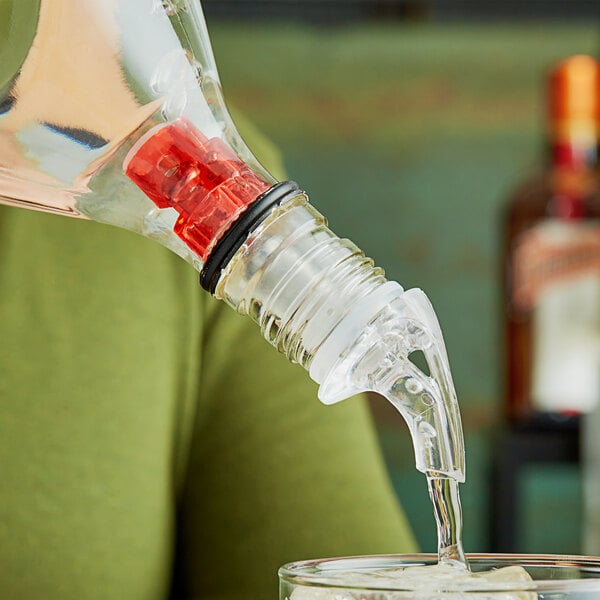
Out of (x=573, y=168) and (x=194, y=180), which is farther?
(x=573, y=168)

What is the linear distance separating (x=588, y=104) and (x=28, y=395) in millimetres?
580

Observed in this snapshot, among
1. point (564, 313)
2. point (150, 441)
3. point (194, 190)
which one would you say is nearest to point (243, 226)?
point (194, 190)

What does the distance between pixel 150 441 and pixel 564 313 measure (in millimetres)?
518

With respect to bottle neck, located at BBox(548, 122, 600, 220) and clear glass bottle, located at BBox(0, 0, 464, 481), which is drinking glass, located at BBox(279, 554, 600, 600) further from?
bottle neck, located at BBox(548, 122, 600, 220)

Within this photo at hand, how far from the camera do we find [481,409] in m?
0.95

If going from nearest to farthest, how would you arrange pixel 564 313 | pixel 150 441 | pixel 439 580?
pixel 439 580 < pixel 150 441 < pixel 564 313

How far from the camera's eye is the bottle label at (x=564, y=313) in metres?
0.87

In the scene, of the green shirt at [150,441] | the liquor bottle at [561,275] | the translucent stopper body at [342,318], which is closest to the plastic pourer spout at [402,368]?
the translucent stopper body at [342,318]

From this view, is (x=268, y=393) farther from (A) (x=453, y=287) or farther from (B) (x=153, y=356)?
(A) (x=453, y=287)

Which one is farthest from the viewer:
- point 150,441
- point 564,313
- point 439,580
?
point 564,313

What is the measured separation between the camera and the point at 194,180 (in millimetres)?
250

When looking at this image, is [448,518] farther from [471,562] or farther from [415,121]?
[415,121]

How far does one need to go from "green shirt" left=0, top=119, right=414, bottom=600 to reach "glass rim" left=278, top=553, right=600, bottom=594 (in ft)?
0.55

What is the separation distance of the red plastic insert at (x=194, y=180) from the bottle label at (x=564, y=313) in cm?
66
